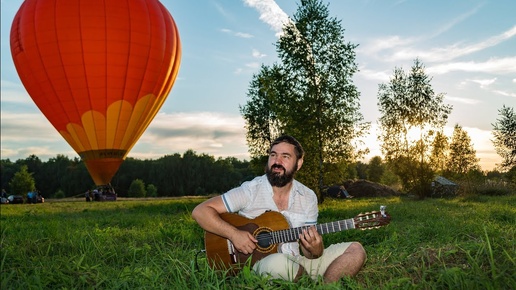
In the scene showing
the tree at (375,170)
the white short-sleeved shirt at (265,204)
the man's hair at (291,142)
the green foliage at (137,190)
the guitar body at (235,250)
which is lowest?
the guitar body at (235,250)

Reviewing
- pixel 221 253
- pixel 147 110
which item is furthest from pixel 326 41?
pixel 221 253

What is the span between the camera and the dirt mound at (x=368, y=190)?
39359 millimetres

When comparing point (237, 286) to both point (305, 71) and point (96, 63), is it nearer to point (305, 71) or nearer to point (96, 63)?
point (96, 63)

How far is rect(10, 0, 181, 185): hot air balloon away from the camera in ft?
63.6

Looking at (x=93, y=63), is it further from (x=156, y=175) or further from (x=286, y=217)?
(x=156, y=175)

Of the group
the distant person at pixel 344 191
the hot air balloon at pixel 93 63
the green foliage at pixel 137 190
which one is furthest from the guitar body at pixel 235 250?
the green foliage at pixel 137 190

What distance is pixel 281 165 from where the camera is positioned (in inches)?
198

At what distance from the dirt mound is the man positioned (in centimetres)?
3506

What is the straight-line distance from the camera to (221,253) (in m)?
5.00

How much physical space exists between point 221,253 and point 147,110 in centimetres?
1638

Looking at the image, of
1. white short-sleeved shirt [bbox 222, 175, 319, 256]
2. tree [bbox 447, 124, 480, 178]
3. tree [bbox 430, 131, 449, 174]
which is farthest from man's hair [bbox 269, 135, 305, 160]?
tree [bbox 447, 124, 480, 178]

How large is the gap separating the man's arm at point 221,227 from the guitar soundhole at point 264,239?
0.12m

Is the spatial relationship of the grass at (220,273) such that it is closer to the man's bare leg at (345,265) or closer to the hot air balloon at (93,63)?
the man's bare leg at (345,265)

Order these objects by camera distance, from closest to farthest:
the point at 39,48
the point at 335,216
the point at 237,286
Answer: the point at 237,286, the point at 335,216, the point at 39,48
